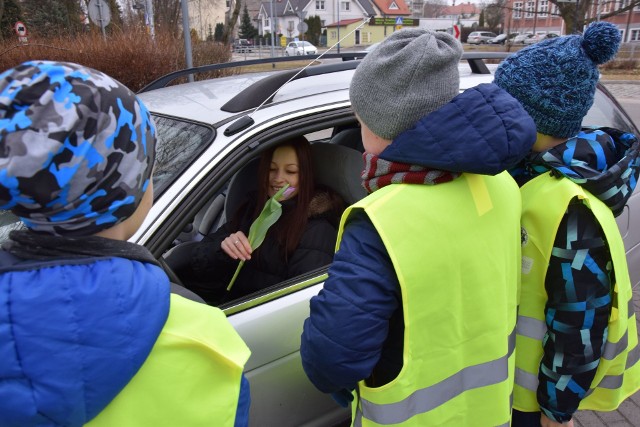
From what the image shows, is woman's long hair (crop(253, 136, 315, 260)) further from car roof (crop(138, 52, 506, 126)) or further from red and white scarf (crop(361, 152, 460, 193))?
red and white scarf (crop(361, 152, 460, 193))

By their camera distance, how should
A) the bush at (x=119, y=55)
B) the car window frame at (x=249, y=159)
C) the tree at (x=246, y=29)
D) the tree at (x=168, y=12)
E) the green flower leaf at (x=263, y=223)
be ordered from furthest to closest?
the tree at (x=246, y=29), the tree at (x=168, y=12), the bush at (x=119, y=55), the green flower leaf at (x=263, y=223), the car window frame at (x=249, y=159)

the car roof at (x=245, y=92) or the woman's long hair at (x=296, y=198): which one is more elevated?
the car roof at (x=245, y=92)

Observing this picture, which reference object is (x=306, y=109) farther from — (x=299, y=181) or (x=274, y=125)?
(x=299, y=181)

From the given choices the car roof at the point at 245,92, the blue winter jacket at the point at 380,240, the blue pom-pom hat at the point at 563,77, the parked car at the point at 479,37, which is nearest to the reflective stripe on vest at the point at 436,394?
the blue winter jacket at the point at 380,240

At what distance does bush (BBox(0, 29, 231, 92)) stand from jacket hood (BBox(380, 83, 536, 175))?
888 cm

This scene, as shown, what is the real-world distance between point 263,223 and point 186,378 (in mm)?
1266

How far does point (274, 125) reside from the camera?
1.97m

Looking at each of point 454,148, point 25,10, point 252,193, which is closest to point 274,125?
point 252,193

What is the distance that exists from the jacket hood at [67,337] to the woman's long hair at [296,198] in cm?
137

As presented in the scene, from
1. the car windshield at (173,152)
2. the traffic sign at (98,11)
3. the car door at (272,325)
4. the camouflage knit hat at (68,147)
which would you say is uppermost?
the traffic sign at (98,11)

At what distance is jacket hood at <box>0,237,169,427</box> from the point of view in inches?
33.1

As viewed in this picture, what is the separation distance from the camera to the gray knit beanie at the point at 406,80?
4.00 ft

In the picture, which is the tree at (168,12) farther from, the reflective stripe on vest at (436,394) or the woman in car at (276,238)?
the reflective stripe on vest at (436,394)

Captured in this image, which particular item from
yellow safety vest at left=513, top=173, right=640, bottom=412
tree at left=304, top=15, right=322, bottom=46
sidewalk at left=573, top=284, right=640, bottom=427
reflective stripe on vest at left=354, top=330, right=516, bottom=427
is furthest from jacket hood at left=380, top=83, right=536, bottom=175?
tree at left=304, top=15, right=322, bottom=46
